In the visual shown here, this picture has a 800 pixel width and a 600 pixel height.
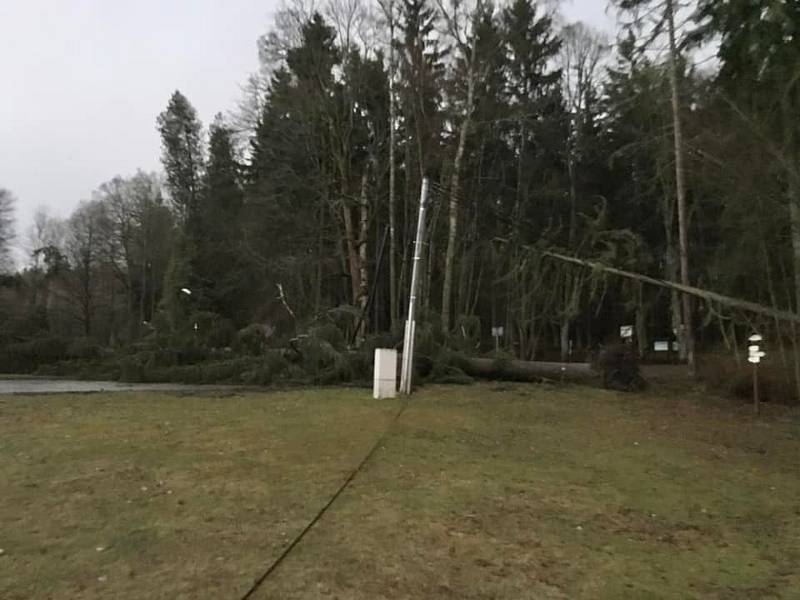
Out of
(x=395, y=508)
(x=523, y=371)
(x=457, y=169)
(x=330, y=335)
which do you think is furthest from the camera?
(x=457, y=169)

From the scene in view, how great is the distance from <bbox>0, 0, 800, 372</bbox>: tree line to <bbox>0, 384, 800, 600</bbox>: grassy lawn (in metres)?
5.31

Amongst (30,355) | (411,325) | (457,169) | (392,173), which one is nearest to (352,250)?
(392,173)

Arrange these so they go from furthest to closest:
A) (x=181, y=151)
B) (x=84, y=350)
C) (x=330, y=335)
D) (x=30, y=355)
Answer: (x=181, y=151) < (x=30, y=355) < (x=84, y=350) < (x=330, y=335)

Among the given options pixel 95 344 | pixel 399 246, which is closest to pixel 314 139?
pixel 399 246

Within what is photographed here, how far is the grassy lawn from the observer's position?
498cm

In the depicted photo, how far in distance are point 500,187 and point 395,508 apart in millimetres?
30954

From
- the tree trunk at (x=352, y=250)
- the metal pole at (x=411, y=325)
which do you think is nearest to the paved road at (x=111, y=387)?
the metal pole at (x=411, y=325)

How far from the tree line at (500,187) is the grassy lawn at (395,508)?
17.4ft

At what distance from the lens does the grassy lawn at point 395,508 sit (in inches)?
196

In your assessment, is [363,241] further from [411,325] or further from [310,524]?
[310,524]

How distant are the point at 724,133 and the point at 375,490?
39.6 ft

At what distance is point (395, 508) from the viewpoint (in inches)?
272

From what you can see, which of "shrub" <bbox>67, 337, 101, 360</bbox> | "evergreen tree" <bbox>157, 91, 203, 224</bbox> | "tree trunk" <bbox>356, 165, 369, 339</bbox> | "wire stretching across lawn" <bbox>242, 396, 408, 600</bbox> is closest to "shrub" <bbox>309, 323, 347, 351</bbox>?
"tree trunk" <bbox>356, 165, 369, 339</bbox>

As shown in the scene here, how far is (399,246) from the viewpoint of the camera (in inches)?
1294
